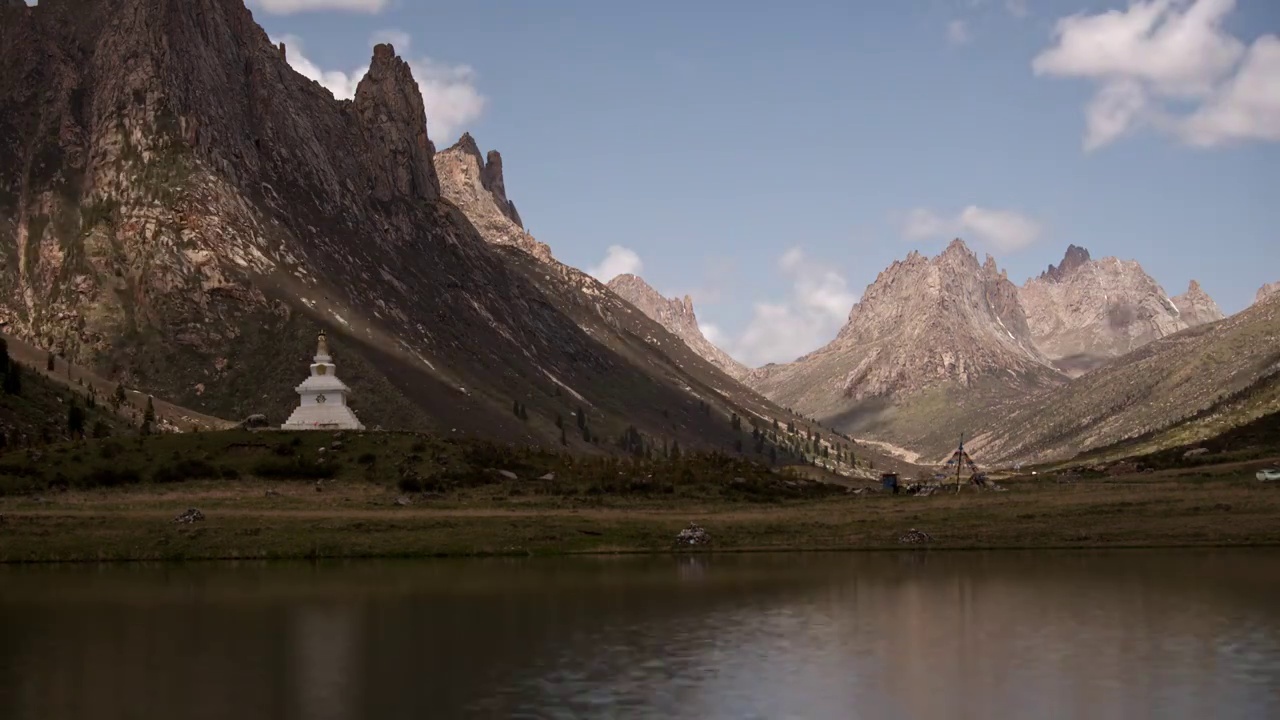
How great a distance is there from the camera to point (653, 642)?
141 feet

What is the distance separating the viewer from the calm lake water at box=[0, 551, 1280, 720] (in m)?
34.5

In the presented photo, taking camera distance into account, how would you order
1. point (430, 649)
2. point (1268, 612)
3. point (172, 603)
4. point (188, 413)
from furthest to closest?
point (188, 413) → point (172, 603) → point (1268, 612) → point (430, 649)

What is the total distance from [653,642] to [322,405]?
2797 inches

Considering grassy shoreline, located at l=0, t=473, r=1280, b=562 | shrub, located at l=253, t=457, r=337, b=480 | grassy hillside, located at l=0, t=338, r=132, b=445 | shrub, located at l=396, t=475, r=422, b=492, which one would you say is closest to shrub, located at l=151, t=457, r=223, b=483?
grassy shoreline, located at l=0, t=473, r=1280, b=562

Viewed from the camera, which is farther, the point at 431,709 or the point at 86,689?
the point at 86,689

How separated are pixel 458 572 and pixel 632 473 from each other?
3687 cm

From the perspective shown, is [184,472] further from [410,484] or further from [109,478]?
[410,484]

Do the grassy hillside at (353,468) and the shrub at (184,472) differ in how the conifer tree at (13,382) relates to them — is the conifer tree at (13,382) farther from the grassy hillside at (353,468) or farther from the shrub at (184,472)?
the shrub at (184,472)

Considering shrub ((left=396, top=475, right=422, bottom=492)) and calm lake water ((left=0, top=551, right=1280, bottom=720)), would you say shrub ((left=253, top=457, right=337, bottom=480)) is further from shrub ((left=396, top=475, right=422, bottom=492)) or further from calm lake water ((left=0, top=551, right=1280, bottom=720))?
calm lake water ((left=0, top=551, right=1280, bottom=720))

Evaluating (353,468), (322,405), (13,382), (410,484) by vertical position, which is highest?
(13,382)

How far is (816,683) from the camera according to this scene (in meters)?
36.5

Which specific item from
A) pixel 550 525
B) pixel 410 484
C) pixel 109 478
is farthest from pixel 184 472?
pixel 550 525

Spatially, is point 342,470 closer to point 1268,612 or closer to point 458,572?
point 458,572

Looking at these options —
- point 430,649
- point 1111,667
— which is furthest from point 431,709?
point 1111,667
